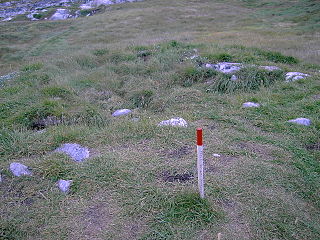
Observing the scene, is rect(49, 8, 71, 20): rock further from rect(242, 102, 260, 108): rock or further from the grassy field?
rect(242, 102, 260, 108): rock

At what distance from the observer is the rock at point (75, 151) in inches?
173

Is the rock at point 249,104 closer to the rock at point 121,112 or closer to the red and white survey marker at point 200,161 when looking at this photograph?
the rock at point 121,112

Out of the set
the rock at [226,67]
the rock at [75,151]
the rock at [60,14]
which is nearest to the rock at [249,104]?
the rock at [226,67]

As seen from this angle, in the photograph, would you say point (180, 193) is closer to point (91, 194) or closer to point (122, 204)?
point (122, 204)

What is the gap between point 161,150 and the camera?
14.8 feet

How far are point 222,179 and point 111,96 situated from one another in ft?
13.5

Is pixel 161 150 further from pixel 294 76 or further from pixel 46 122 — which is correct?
pixel 294 76

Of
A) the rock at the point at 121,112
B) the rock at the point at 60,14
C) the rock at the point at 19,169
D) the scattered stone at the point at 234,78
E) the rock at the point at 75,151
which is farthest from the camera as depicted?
the rock at the point at 60,14

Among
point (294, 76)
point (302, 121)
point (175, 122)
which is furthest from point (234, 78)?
point (175, 122)

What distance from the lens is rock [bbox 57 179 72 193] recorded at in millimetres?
3734

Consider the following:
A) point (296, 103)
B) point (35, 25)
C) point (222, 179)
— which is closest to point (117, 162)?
point (222, 179)

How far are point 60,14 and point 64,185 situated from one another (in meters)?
32.9

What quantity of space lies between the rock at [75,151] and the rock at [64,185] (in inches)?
20.0

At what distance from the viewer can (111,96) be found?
284 inches
